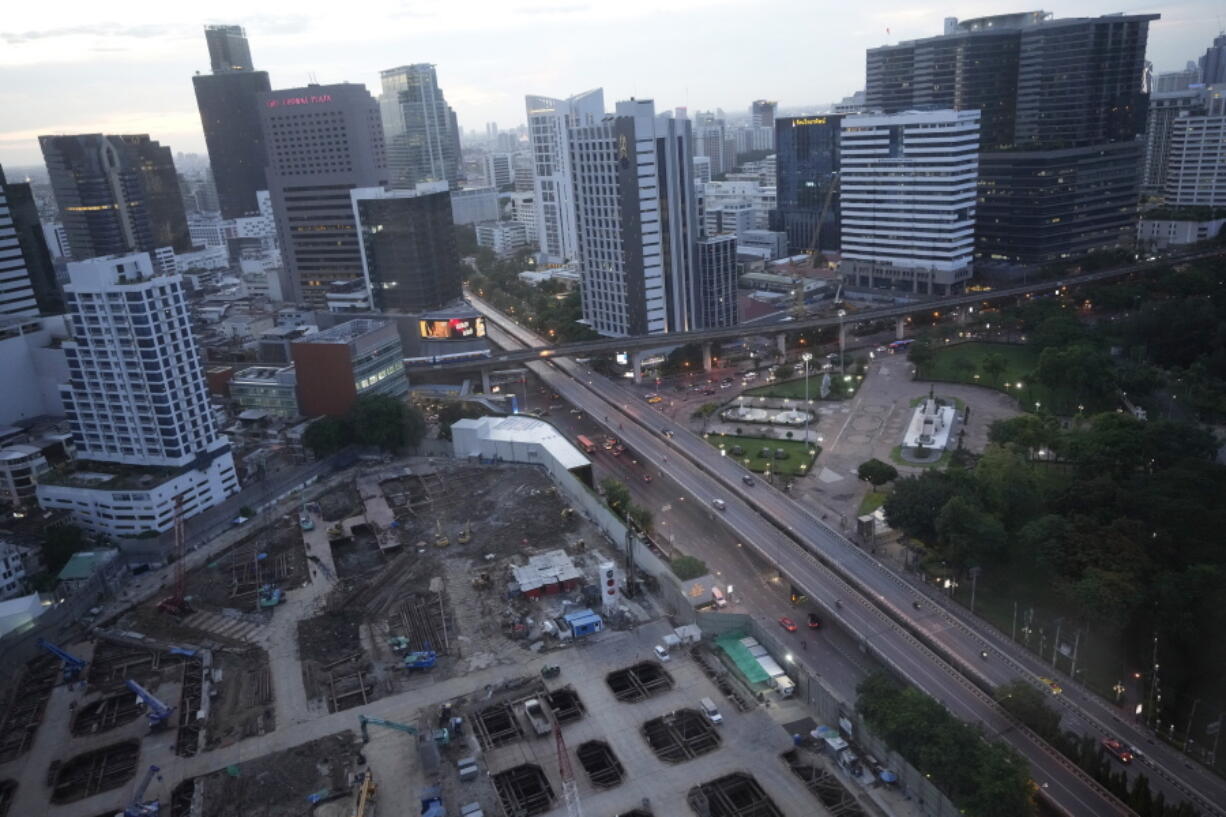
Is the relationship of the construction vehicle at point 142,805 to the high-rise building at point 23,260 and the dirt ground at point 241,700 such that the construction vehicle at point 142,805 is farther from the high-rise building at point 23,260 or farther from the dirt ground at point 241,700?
the high-rise building at point 23,260

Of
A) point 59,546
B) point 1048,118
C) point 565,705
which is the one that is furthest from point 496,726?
point 1048,118

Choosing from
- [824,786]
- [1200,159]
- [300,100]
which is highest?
[300,100]

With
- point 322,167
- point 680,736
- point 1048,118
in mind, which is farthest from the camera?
point 1048,118

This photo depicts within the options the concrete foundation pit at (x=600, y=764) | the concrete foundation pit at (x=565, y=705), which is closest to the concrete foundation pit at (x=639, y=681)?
the concrete foundation pit at (x=565, y=705)

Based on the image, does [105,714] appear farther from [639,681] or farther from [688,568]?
[688,568]

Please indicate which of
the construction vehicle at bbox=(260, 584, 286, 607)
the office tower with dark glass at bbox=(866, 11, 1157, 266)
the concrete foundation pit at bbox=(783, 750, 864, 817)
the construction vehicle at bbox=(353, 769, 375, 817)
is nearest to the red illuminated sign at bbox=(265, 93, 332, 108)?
the construction vehicle at bbox=(260, 584, 286, 607)

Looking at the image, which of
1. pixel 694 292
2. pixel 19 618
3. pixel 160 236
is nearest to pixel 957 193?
pixel 694 292

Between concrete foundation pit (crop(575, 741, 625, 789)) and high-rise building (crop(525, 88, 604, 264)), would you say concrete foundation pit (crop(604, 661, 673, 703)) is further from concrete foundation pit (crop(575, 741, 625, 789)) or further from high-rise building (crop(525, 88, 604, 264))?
high-rise building (crop(525, 88, 604, 264))

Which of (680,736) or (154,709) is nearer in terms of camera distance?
(680,736)
